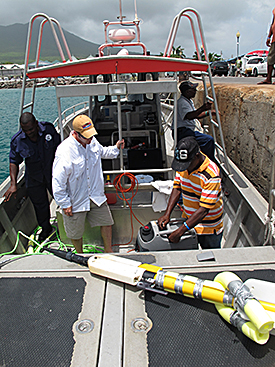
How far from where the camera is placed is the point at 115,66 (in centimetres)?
306

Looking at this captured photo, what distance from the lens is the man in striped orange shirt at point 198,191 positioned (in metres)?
2.35

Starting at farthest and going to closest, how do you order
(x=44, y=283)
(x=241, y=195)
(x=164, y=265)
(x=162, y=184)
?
(x=162, y=184) < (x=241, y=195) < (x=164, y=265) < (x=44, y=283)

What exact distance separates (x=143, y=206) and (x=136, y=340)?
2.58 metres

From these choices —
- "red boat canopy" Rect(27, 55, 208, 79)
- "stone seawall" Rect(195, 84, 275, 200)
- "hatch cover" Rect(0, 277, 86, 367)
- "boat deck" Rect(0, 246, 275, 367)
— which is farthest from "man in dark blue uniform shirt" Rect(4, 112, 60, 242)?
"stone seawall" Rect(195, 84, 275, 200)

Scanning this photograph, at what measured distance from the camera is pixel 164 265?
5.76 ft

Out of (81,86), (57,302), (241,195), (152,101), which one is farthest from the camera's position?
(152,101)

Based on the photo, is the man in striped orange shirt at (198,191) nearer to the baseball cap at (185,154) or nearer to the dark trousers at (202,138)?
the baseball cap at (185,154)

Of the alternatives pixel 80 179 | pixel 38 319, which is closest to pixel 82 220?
pixel 80 179

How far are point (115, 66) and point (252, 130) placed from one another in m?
3.28

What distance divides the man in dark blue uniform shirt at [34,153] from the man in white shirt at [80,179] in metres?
0.71

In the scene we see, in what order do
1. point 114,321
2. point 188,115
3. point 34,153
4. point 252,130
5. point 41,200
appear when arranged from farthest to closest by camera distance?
point 252,130, point 188,115, point 41,200, point 34,153, point 114,321

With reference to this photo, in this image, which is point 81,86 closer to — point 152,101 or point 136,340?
point 136,340

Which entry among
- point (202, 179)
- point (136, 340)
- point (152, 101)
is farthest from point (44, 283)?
point (152, 101)

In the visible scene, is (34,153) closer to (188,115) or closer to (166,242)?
(166,242)
